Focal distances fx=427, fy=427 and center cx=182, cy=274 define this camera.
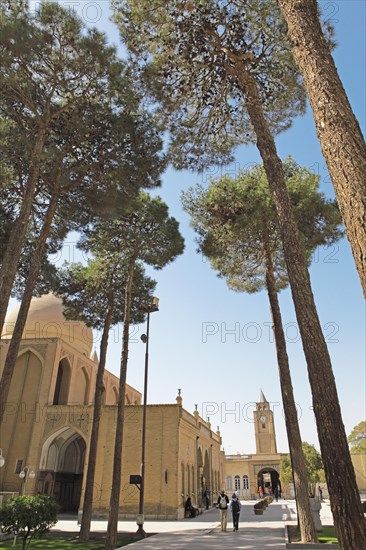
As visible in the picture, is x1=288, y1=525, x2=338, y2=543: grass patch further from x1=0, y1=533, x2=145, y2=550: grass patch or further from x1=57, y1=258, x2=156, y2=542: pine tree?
x1=57, y1=258, x2=156, y2=542: pine tree

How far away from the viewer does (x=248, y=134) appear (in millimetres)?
10875

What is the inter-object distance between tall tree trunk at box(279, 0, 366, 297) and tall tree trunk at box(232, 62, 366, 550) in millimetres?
1882

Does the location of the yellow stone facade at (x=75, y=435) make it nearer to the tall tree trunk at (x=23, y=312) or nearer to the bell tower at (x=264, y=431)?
the tall tree trunk at (x=23, y=312)

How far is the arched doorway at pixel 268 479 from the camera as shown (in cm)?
4778

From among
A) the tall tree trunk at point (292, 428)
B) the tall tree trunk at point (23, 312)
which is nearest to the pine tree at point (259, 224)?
the tall tree trunk at point (292, 428)

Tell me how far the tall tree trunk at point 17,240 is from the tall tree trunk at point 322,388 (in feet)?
16.5

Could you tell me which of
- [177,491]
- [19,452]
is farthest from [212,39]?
[19,452]

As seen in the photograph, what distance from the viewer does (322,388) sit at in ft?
15.5

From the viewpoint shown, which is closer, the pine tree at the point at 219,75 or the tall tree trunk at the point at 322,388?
the tall tree trunk at the point at 322,388

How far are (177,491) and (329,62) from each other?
61.0 feet

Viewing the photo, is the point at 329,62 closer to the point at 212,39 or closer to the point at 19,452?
the point at 212,39

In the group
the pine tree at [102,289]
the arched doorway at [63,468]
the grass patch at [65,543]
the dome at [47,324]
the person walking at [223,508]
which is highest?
the dome at [47,324]

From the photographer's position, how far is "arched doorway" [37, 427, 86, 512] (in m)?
21.2

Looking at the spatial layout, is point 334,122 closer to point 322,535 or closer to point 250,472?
point 322,535
